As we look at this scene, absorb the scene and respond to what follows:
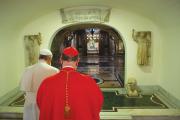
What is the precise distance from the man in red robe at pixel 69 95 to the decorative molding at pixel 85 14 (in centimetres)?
487

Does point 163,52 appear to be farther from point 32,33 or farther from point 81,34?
point 81,34

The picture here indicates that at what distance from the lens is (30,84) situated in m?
3.54

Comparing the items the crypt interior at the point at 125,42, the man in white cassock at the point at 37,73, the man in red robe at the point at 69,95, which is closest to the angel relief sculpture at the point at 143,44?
the crypt interior at the point at 125,42

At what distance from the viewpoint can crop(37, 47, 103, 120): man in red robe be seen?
238 centimetres

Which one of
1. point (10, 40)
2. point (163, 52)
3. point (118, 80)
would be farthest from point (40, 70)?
point (118, 80)

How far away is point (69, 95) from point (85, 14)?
5131 mm

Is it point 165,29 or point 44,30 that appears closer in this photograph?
point 165,29

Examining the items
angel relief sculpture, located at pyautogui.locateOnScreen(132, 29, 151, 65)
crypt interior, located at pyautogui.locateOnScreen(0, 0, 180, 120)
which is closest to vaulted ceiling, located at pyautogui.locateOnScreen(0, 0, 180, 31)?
crypt interior, located at pyautogui.locateOnScreen(0, 0, 180, 120)

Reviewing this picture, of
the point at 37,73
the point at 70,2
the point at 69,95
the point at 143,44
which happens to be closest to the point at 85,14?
the point at 70,2

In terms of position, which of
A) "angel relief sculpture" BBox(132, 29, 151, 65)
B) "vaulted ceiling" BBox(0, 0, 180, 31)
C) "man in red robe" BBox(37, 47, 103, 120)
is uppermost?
"vaulted ceiling" BBox(0, 0, 180, 31)

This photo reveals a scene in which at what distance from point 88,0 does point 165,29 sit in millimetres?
2449

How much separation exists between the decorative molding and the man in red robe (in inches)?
192

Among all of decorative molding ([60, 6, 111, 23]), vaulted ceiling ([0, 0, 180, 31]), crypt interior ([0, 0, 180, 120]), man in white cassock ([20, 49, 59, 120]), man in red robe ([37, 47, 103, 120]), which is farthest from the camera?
decorative molding ([60, 6, 111, 23])

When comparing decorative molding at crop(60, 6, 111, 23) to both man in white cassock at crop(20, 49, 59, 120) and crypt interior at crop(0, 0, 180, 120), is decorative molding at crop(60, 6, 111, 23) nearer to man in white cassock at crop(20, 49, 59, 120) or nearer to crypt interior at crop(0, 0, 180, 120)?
crypt interior at crop(0, 0, 180, 120)
